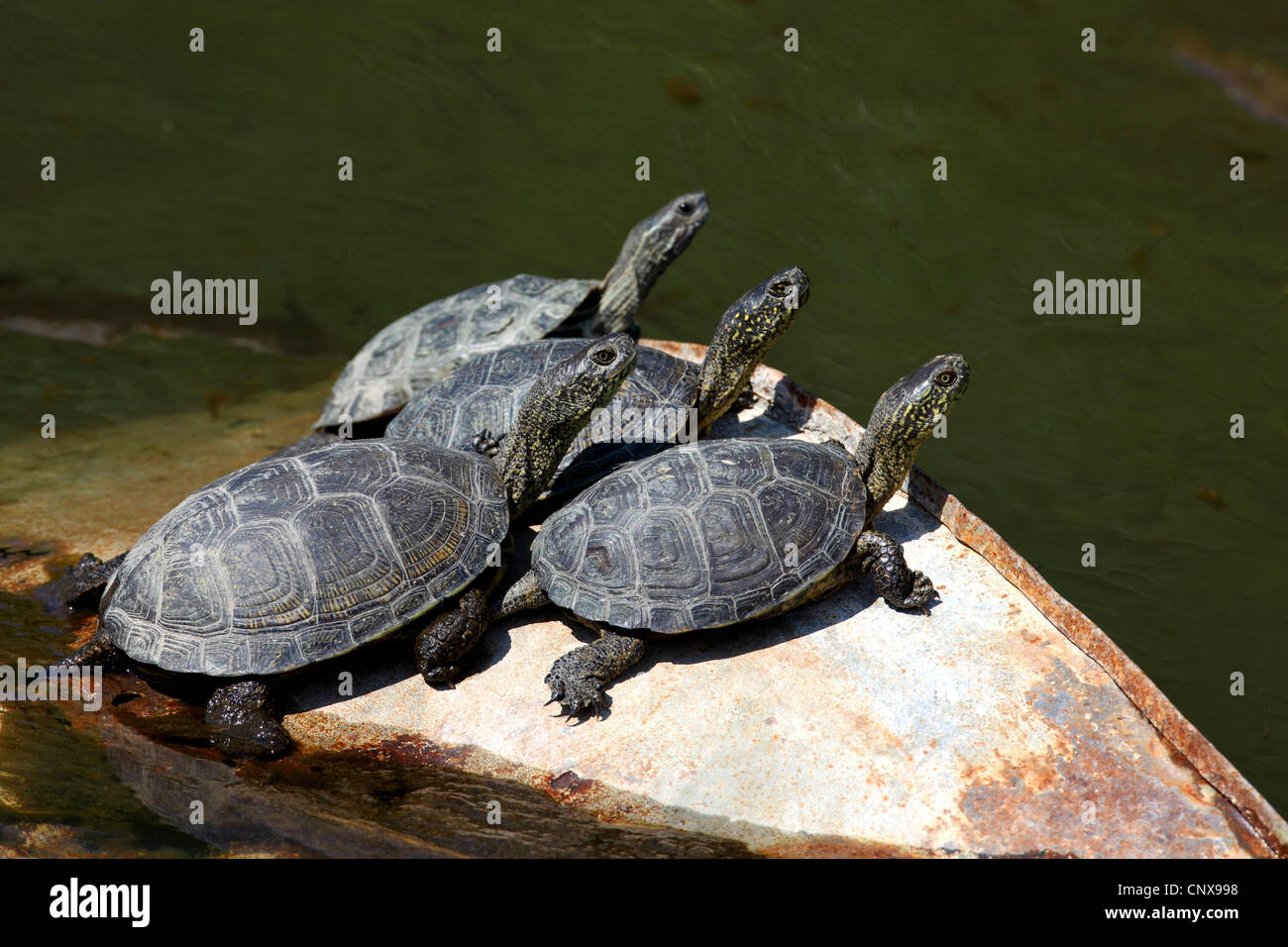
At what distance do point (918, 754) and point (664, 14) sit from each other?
414 inches

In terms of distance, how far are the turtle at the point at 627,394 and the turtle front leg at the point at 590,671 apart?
1.27m

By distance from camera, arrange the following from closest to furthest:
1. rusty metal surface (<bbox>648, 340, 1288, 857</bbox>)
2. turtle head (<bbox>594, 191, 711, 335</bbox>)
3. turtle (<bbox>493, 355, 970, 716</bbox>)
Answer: rusty metal surface (<bbox>648, 340, 1288, 857</bbox>) → turtle (<bbox>493, 355, 970, 716</bbox>) → turtle head (<bbox>594, 191, 711, 335</bbox>)

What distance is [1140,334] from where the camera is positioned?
360 inches

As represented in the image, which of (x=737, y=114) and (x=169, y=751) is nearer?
(x=169, y=751)

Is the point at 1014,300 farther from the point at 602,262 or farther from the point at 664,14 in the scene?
the point at 664,14

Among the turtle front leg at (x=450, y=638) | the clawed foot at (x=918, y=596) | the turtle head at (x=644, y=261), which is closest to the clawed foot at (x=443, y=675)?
the turtle front leg at (x=450, y=638)

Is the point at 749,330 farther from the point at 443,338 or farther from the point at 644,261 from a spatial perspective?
the point at 443,338

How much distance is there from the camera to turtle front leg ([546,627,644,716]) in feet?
15.1

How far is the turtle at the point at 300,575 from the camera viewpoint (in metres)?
4.66

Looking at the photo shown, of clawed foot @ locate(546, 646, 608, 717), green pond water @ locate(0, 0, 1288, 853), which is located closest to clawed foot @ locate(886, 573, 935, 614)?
clawed foot @ locate(546, 646, 608, 717)

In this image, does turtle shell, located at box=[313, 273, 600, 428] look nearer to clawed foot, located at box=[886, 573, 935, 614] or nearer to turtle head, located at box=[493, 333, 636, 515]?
turtle head, located at box=[493, 333, 636, 515]

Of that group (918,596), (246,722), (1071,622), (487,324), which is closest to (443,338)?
(487,324)

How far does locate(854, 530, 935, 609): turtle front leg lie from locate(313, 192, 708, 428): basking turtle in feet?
10.1
